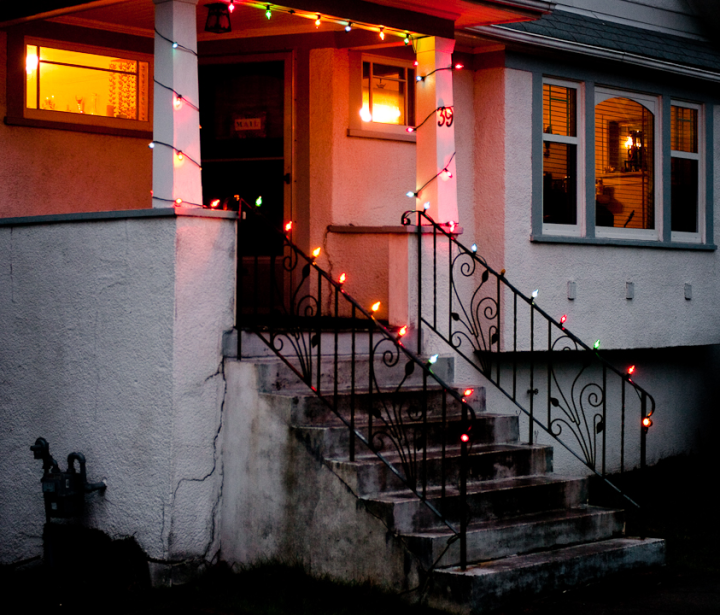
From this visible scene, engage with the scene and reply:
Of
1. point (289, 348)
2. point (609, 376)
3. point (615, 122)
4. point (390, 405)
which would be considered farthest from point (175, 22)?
point (609, 376)

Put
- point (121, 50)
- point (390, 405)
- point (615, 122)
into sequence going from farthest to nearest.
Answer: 1. point (615, 122)
2. point (121, 50)
3. point (390, 405)

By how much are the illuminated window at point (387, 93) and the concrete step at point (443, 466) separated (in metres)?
3.54

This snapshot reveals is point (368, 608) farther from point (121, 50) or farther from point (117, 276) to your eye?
point (121, 50)

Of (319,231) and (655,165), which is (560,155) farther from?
(319,231)

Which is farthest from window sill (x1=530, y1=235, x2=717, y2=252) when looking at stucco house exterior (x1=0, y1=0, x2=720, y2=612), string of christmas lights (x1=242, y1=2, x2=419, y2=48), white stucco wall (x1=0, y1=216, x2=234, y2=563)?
white stucco wall (x1=0, y1=216, x2=234, y2=563)

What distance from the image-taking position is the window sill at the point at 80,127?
8578 mm

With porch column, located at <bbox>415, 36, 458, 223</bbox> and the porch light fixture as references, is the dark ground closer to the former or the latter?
porch column, located at <bbox>415, 36, 458, 223</bbox>

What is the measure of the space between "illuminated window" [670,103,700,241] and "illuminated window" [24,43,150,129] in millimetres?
5762

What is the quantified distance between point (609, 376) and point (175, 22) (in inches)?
255

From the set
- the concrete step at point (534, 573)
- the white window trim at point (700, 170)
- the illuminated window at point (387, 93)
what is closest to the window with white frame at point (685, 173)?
the white window trim at point (700, 170)

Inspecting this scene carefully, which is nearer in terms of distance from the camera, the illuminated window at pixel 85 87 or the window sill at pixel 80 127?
the window sill at pixel 80 127

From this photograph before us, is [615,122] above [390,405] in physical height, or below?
above

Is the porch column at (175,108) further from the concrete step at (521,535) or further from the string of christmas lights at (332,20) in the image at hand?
the concrete step at (521,535)

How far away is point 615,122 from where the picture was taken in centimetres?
1095
